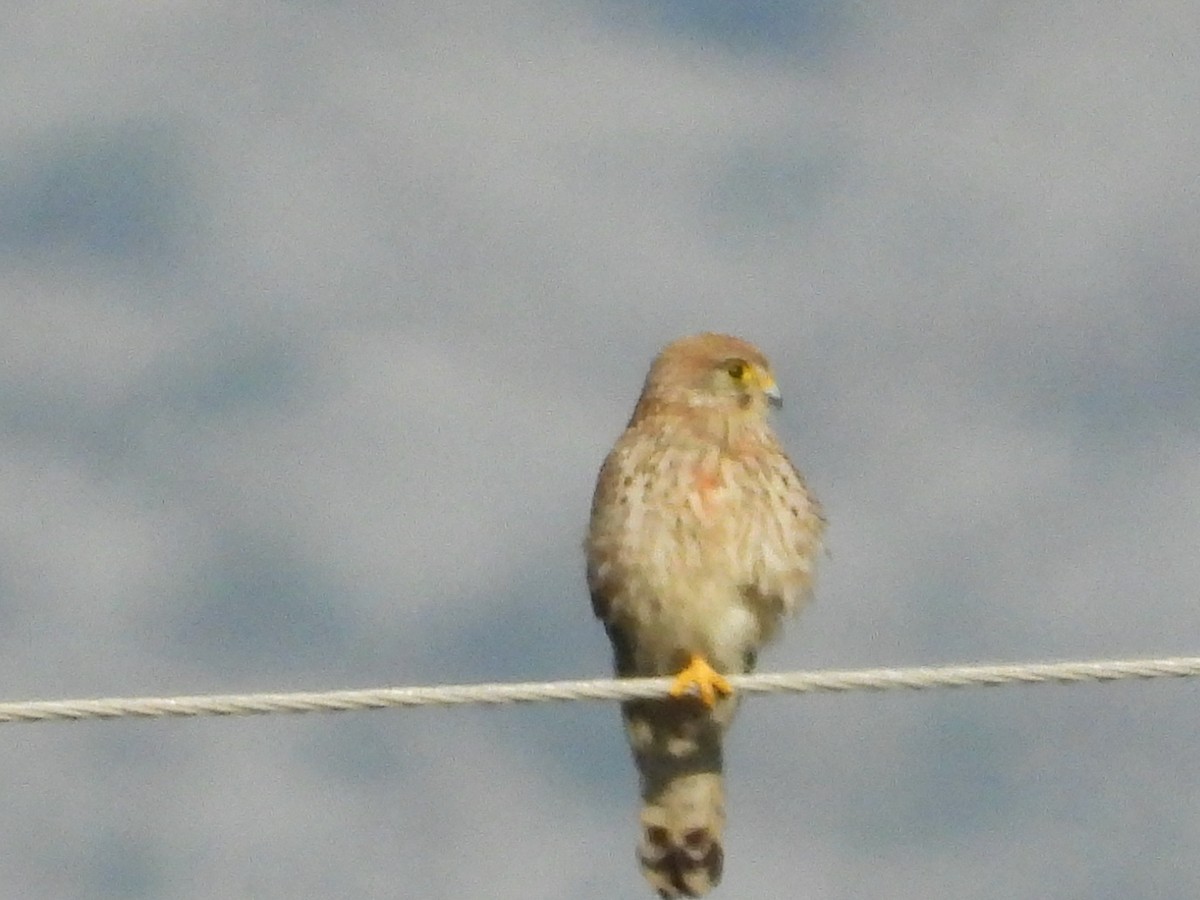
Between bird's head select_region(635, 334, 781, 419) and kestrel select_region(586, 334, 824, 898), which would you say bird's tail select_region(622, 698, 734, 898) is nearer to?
kestrel select_region(586, 334, 824, 898)

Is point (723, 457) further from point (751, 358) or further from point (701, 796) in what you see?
point (701, 796)

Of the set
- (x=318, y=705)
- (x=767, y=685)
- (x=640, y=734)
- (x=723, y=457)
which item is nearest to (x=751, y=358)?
(x=723, y=457)

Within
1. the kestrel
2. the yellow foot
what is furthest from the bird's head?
the yellow foot

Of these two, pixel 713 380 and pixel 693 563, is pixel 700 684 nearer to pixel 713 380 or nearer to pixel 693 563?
pixel 693 563

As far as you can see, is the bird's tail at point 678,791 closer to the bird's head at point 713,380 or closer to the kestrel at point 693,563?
the kestrel at point 693,563

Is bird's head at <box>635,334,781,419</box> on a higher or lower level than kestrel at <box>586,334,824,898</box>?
higher

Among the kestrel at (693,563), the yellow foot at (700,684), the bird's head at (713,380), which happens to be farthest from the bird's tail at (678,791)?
the bird's head at (713,380)
